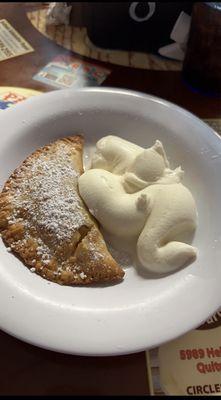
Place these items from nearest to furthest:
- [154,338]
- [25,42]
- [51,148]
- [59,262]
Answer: [154,338], [59,262], [51,148], [25,42]

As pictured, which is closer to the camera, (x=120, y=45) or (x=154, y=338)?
(x=154, y=338)

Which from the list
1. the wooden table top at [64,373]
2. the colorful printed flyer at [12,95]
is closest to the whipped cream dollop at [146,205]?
the wooden table top at [64,373]

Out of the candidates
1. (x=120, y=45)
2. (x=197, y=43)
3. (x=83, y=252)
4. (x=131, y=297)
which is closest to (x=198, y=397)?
(x=131, y=297)

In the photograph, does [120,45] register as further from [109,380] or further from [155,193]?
[109,380]

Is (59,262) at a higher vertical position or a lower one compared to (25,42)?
lower

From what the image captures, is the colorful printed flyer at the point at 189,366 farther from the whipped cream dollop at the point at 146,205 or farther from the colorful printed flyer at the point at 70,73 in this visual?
the colorful printed flyer at the point at 70,73

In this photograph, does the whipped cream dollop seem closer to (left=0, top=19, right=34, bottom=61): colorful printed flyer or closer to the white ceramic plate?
the white ceramic plate

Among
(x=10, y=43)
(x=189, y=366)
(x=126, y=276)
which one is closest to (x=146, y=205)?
(x=126, y=276)
